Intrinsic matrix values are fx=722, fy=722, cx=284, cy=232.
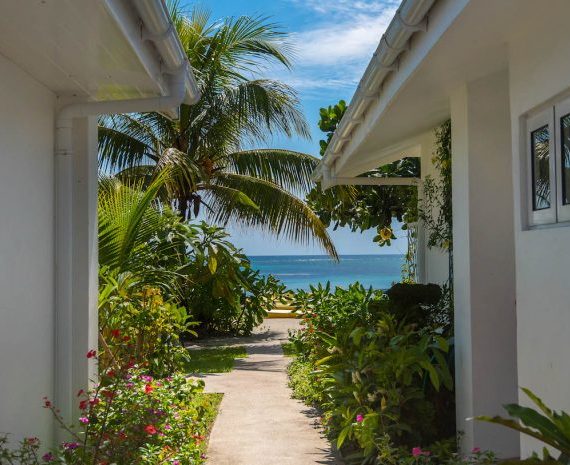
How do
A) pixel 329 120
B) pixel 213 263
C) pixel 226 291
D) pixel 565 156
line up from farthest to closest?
pixel 226 291, pixel 329 120, pixel 213 263, pixel 565 156

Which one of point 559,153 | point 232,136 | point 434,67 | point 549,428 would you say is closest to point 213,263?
point 232,136

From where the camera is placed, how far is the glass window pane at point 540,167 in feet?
13.3

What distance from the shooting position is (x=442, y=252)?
8328 millimetres

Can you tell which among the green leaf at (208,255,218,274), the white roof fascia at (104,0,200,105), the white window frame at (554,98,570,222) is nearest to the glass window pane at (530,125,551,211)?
the white window frame at (554,98,570,222)

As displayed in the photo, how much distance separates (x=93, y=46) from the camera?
13.9ft

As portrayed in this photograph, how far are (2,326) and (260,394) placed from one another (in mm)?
5156

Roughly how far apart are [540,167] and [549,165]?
16 centimetres

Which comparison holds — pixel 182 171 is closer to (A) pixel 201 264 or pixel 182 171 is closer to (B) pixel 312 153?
(A) pixel 201 264

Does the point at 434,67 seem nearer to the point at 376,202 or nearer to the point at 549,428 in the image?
the point at 549,428

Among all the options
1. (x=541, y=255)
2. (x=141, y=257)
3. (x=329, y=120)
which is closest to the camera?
(x=541, y=255)

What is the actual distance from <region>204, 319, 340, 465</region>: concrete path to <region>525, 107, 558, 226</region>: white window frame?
295 cm

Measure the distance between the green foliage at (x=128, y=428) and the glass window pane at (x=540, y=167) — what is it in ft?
9.38

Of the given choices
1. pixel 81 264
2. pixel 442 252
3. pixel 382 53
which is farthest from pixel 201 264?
pixel 382 53

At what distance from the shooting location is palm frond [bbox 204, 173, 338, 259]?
639 inches
